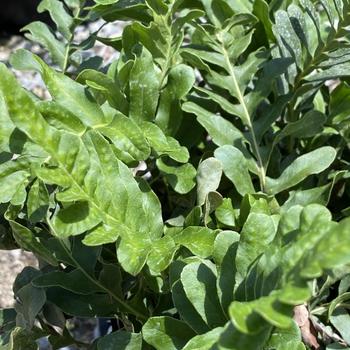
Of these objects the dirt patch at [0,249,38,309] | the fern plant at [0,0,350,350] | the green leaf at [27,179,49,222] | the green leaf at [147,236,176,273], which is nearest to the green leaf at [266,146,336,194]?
the fern plant at [0,0,350,350]

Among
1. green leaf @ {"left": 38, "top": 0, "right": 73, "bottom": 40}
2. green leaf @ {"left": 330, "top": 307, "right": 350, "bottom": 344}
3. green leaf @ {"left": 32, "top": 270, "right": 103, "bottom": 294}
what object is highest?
green leaf @ {"left": 38, "top": 0, "right": 73, "bottom": 40}

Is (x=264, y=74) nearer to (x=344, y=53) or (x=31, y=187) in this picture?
(x=344, y=53)

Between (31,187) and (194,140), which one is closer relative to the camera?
(31,187)

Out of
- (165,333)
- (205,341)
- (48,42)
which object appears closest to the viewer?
(205,341)

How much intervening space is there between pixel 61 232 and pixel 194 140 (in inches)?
14.0

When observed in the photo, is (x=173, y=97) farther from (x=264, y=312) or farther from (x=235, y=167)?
(x=264, y=312)

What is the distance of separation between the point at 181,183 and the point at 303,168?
149 millimetres

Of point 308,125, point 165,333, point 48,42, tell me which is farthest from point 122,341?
point 48,42

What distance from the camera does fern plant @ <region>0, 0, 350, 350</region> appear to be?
67cm

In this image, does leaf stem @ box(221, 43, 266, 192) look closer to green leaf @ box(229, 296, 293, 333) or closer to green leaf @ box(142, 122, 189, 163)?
green leaf @ box(142, 122, 189, 163)

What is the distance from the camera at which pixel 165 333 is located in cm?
75

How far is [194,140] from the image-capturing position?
1.00 m

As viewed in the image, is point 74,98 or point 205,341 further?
point 74,98

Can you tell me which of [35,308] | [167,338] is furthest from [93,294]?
[167,338]
